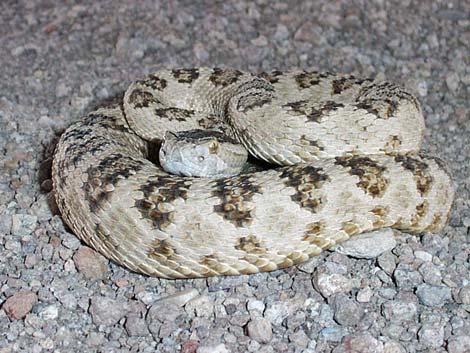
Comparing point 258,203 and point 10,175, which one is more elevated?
point 258,203

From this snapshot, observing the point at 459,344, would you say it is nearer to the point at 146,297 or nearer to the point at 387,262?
the point at 387,262

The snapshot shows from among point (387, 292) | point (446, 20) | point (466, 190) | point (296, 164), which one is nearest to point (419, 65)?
point (446, 20)

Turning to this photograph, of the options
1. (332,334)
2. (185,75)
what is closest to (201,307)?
(332,334)

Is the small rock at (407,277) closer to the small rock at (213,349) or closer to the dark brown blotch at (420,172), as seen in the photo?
the dark brown blotch at (420,172)

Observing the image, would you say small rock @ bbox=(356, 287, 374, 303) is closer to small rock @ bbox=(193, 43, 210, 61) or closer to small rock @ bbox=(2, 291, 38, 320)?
small rock @ bbox=(2, 291, 38, 320)

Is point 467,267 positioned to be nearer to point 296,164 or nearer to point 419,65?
point 296,164
